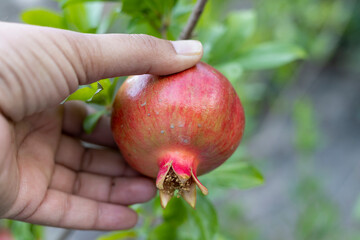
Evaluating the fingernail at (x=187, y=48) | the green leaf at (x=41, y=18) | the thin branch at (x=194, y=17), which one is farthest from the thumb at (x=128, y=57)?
the green leaf at (x=41, y=18)

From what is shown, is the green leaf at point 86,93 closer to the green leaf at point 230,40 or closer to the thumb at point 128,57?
the thumb at point 128,57

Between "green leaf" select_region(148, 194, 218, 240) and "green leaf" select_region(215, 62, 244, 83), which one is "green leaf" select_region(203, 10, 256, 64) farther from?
"green leaf" select_region(148, 194, 218, 240)

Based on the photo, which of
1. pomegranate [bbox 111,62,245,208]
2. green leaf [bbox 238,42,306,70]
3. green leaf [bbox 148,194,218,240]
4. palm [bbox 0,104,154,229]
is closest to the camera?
pomegranate [bbox 111,62,245,208]

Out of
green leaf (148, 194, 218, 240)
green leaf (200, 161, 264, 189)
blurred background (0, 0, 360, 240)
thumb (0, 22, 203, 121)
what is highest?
thumb (0, 22, 203, 121)

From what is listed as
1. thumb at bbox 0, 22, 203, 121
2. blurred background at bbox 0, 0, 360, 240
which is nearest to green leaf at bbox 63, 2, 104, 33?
blurred background at bbox 0, 0, 360, 240

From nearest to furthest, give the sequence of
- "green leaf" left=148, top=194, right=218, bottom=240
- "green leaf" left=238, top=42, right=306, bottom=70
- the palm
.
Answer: the palm, "green leaf" left=148, top=194, right=218, bottom=240, "green leaf" left=238, top=42, right=306, bottom=70

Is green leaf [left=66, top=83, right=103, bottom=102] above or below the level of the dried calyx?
above

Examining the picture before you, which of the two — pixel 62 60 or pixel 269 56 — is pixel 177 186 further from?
pixel 269 56
